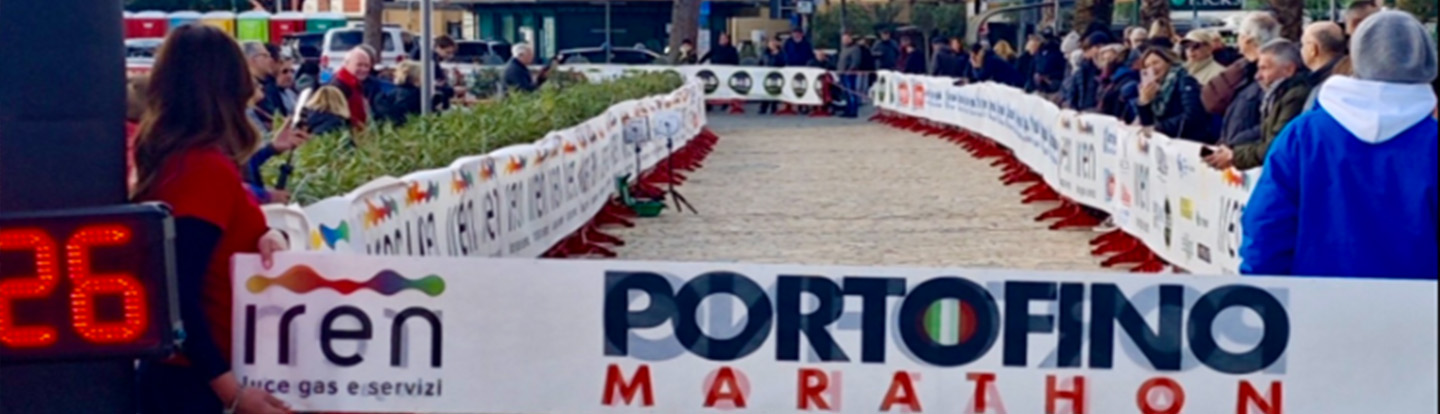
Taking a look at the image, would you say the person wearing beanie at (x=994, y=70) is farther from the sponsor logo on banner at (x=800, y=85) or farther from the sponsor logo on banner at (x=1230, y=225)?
the sponsor logo on banner at (x=1230, y=225)

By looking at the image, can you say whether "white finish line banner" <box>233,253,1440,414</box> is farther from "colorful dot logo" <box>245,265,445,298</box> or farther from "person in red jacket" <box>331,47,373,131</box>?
"person in red jacket" <box>331,47,373,131</box>

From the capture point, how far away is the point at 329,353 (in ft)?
16.9

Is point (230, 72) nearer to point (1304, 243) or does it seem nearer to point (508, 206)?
point (1304, 243)

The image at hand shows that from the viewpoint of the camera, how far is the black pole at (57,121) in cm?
429

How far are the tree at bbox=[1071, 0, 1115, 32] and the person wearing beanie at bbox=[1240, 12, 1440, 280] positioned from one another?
25.6 m

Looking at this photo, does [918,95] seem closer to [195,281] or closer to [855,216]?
[855,216]

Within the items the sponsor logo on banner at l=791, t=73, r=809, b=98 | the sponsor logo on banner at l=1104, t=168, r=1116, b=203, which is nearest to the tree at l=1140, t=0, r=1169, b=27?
the sponsor logo on banner at l=791, t=73, r=809, b=98

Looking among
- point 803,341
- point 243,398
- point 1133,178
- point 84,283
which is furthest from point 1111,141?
point 84,283

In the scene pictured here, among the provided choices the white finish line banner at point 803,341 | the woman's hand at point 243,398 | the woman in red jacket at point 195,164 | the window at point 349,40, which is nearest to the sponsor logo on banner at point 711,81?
the window at point 349,40

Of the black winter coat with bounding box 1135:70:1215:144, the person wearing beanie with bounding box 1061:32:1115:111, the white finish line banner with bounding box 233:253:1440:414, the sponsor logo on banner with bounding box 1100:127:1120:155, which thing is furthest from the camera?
the person wearing beanie with bounding box 1061:32:1115:111

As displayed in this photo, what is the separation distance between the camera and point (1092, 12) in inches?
1243

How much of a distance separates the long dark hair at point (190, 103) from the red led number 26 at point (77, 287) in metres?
0.46

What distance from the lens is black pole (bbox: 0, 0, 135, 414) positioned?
169 inches

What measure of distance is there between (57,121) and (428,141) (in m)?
8.72
